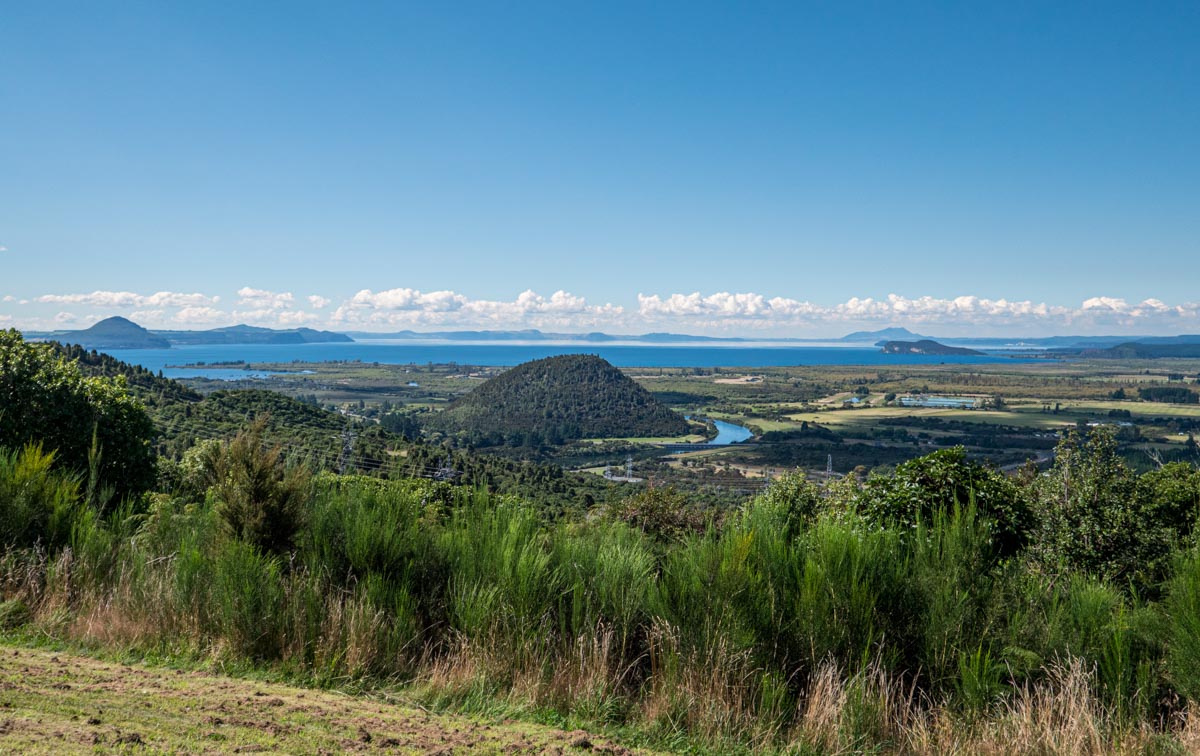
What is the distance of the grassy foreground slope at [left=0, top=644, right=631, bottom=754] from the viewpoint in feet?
12.2

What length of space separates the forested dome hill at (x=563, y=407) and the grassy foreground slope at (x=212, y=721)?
357ft

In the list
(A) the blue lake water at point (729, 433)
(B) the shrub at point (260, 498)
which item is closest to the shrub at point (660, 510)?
(B) the shrub at point (260, 498)

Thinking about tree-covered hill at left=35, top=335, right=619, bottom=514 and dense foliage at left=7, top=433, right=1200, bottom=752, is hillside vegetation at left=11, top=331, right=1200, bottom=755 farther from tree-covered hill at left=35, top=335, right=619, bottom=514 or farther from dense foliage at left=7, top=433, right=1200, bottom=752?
tree-covered hill at left=35, top=335, right=619, bottom=514

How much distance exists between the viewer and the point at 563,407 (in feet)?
443

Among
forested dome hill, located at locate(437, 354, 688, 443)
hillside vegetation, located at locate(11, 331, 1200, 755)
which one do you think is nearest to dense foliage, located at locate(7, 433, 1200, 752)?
hillside vegetation, located at locate(11, 331, 1200, 755)

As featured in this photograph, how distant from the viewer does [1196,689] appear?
4293 millimetres

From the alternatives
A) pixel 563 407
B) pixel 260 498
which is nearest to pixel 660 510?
pixel 260 498

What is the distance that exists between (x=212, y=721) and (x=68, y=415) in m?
13.1

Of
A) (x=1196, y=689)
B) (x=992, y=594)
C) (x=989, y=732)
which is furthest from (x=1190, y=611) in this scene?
(x=989, y=732)

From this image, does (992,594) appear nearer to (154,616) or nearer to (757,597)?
(757,597)

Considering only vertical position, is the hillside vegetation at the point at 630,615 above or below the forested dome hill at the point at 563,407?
above

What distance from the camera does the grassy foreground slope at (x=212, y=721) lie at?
3.71 meters

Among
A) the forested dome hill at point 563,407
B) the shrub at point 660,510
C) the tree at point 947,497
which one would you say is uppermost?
the tree at point 947,497

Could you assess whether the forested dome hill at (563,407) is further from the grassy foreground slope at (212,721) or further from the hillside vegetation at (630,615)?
the grassy foreground slope at (212,721)
